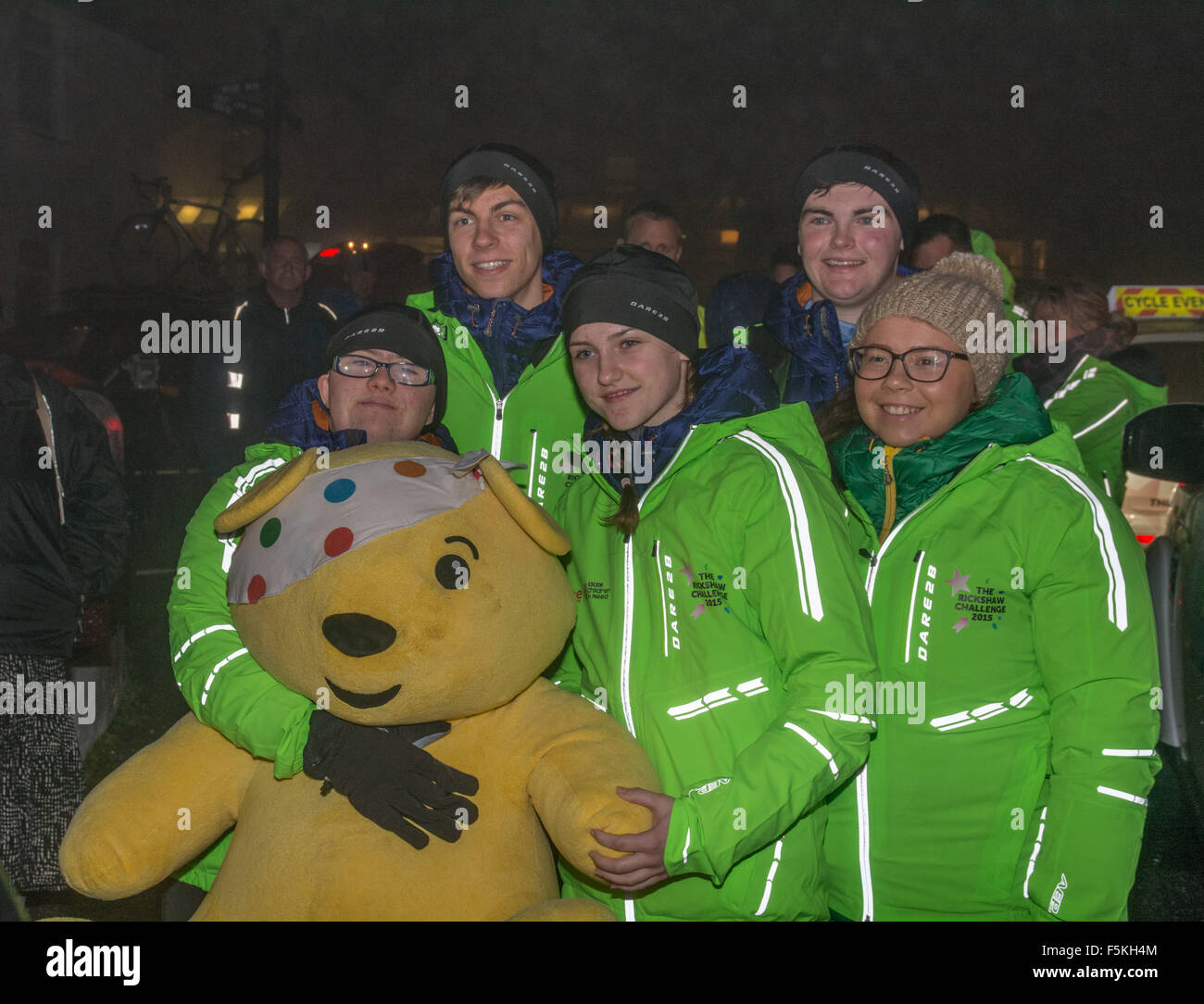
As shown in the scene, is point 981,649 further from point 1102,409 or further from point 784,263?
point 784,263

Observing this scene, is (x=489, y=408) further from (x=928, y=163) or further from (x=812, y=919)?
(x=928, y=163)

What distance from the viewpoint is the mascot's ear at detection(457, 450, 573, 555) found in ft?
6.09

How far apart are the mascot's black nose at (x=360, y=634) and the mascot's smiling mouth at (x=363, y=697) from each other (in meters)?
0.08

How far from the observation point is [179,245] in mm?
8438

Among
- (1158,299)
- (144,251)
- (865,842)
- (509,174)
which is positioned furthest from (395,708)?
(1158,299)

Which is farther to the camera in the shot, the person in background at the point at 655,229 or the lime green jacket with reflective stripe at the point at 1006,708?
the person in background at the point at 655,229

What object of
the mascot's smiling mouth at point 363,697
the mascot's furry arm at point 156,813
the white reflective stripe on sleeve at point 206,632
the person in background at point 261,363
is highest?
Answer: the person in background at point 261,363

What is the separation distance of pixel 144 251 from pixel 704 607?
740cm

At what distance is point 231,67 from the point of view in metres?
4.67

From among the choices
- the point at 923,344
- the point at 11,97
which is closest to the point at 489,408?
the point at 923,344

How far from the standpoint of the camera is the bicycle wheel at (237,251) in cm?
825

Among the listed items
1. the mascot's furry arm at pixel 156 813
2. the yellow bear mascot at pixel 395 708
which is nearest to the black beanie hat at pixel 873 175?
the yellow bear mascot at pixel 395 708

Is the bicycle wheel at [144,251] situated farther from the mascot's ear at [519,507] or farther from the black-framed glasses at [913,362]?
the black-framed glasses at [913,362]

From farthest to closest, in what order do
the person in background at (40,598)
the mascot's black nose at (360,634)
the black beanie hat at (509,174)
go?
the person in background at (40,598), the black beanie hat at (509,174), the mascot's black nose at (360,634)
